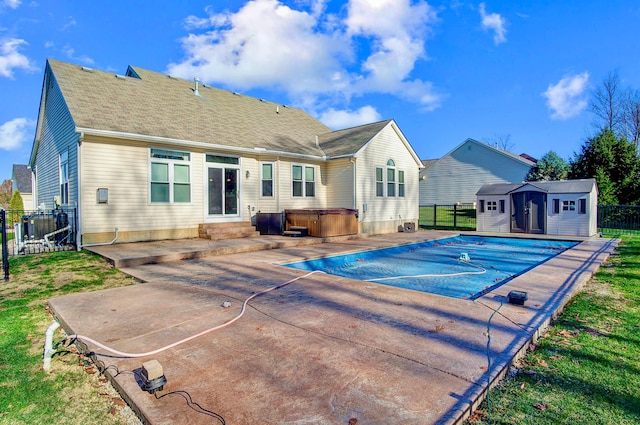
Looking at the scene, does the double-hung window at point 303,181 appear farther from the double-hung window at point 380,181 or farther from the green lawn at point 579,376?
the green lawn at point 579,376

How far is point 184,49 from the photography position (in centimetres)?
1942

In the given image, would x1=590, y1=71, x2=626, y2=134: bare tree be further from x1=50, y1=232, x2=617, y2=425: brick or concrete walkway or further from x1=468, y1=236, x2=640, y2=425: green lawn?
x1=468, y1=236, x2=640, y2=425: green lawn

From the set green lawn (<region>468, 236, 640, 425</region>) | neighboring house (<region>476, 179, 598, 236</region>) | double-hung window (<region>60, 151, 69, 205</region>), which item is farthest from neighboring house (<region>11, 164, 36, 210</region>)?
green lawn (<region>468, 236, 640, 425</region>)

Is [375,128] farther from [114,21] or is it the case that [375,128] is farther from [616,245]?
[114,21]

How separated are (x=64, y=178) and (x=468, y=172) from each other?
2540cm

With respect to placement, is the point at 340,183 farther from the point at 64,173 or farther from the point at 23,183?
the point at 23,183

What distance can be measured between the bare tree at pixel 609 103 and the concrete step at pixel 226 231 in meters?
30.2

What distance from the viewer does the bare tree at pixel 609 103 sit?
89.0 feet

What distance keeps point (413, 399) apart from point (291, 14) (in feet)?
59.4

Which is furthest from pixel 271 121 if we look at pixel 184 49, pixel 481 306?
pixel 481 306

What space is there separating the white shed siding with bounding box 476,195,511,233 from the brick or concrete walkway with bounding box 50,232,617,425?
9.62 metres

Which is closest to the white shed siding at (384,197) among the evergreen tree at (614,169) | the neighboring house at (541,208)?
the neighboring house at (541,208)

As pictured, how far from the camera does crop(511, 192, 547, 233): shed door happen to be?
1410cm

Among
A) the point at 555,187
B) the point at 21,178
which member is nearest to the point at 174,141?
the point at 555,187
